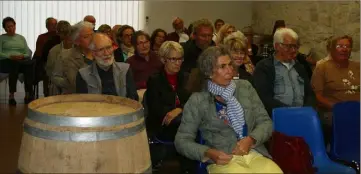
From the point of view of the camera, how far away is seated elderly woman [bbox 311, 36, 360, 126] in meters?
4.18

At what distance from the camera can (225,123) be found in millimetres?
2811

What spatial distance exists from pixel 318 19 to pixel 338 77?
3.35 metres

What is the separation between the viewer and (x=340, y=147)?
335cm

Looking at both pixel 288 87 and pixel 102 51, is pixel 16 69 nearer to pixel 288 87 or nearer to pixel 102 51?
pixel 102 51

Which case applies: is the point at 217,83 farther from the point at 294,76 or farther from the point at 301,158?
the point at 294,76

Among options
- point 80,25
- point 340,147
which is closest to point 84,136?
point 340,147

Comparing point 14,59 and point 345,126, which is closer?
point 345,126

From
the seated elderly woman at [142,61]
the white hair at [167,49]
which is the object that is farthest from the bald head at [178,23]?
the white hair at [167,49]

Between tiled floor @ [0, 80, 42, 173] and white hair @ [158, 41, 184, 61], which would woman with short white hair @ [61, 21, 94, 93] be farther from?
tiled floor @ [0, 80, 42, 173]

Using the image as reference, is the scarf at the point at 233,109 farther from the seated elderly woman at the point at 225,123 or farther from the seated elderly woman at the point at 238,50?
the seated elderly woman at the point at 238,50

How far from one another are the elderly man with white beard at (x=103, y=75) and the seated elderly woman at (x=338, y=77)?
1612mm

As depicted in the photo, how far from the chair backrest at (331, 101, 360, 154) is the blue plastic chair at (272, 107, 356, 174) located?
0.20 meters

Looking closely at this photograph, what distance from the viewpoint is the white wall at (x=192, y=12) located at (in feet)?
30.6

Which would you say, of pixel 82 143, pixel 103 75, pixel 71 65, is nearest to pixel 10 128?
pixel 71 65
